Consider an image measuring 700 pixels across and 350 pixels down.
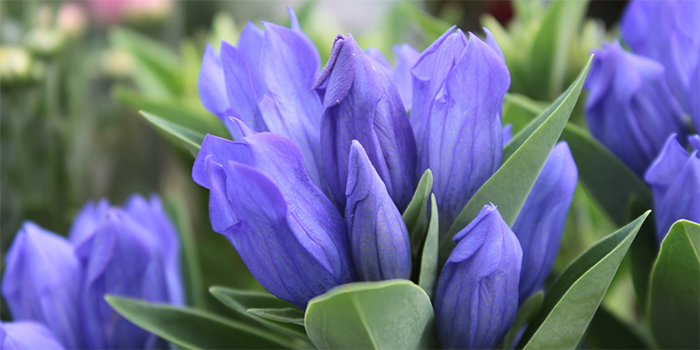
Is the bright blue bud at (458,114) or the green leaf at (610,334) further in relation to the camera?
the green leaf at (610,334)

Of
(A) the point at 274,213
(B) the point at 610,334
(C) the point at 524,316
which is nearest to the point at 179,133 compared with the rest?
(A) the point at 274,213

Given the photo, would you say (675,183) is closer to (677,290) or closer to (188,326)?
(677,290)

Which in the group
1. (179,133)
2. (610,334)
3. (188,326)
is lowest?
(610,334)

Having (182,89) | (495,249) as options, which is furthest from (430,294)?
(182,89)

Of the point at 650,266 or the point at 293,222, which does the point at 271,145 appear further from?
the point at 650,266

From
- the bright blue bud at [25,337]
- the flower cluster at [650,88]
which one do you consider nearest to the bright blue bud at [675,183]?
the flower cluster at [650,88]

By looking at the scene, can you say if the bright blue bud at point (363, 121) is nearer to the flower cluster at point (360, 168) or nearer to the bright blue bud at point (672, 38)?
the flower cluster at point (360, 168)
